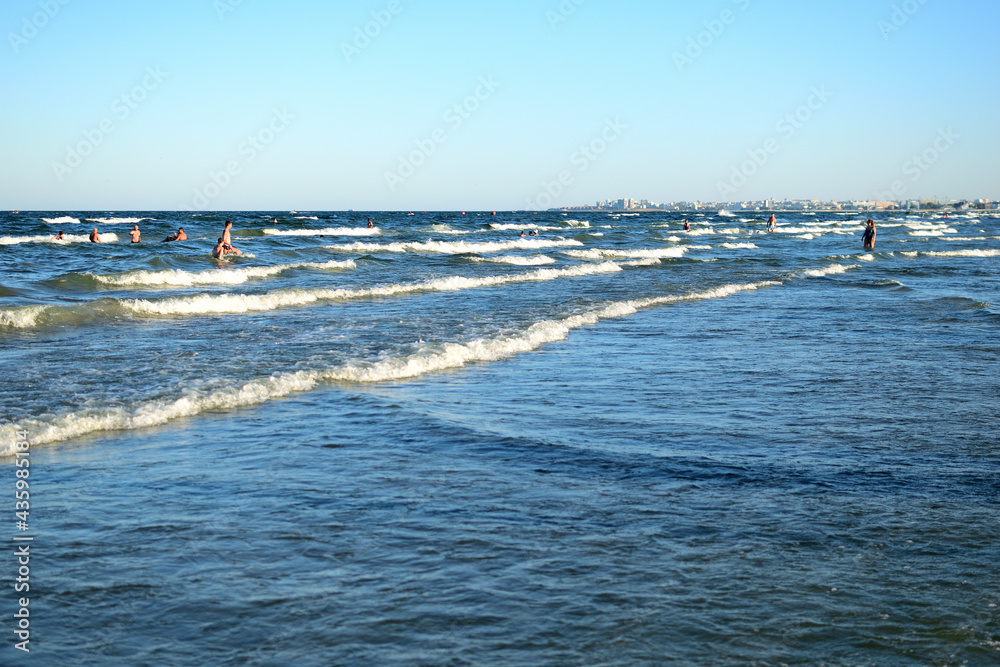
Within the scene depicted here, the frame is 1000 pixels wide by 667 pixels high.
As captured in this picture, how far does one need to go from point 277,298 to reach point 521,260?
1765 centimetres

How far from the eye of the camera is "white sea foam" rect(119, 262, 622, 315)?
17000 millimetres

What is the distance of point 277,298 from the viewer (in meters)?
18.9

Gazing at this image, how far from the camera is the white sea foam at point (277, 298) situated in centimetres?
1700

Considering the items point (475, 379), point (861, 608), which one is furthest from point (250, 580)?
point (475, 379)

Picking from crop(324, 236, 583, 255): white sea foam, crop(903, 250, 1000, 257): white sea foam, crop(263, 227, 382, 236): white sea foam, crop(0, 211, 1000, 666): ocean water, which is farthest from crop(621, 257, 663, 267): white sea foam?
crop(263, 227, 382, 236): white sea foam

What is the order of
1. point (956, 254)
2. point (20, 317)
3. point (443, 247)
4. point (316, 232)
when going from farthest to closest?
1. point (316, 232)
2. point (443, 247)
3. point (956, 254)
4. point (20, 317)

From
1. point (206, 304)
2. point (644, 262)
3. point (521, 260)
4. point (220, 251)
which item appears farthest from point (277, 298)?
point (644, 262)

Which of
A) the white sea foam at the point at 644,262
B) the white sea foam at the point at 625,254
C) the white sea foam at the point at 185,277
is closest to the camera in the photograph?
the white sea foam at the point at 185,277

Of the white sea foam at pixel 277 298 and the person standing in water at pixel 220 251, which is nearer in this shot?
the white sea foam at pixel 277 298

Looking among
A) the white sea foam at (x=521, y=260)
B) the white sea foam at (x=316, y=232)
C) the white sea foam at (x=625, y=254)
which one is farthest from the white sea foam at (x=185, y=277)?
the white sea foam at (x=316, y=232)

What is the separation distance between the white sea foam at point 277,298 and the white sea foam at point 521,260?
8.18 m

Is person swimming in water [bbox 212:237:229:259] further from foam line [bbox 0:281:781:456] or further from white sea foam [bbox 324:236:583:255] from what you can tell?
foam line [bbox 0:281:781:456]

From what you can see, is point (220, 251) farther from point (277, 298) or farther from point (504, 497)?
point (504, 497)

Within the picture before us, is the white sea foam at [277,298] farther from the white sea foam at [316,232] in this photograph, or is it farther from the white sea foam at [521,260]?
the white sea foam at [316,232]
